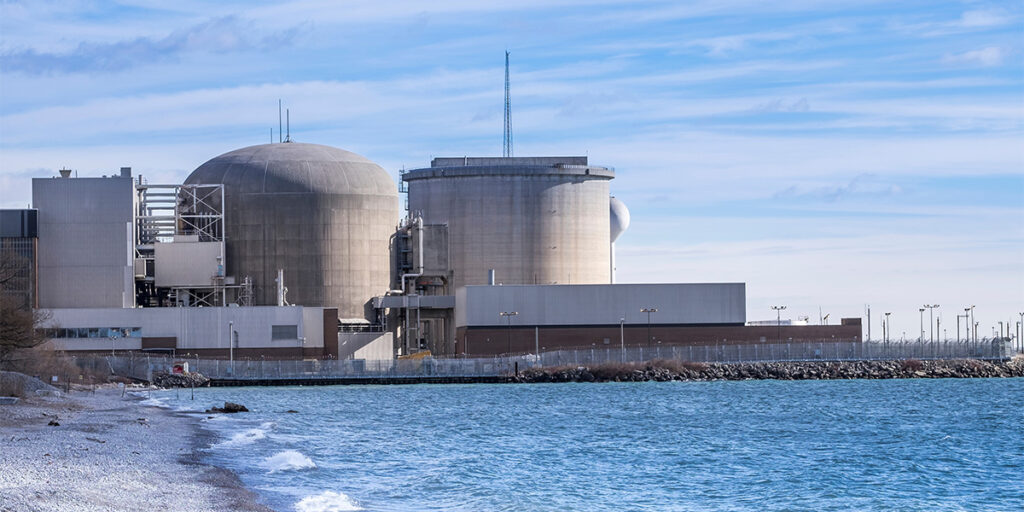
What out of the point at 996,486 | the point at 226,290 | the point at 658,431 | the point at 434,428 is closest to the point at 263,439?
the point at 434,428

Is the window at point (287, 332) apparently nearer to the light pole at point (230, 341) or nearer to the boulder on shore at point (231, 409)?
the light pole at point (230, 341)

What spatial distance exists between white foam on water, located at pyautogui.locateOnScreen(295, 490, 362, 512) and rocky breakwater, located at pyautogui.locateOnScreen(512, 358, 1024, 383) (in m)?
67.7

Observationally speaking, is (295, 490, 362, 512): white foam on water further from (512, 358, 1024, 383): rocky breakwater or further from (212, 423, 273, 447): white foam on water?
(512, 358, 1024, 383): rocky breakwater

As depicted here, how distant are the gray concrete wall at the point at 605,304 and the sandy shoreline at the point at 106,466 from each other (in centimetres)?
5500

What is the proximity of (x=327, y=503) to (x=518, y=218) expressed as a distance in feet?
309

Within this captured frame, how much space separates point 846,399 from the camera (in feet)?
270

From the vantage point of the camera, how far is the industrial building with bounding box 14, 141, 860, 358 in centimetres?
10194

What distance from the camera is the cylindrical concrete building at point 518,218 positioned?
12562cm

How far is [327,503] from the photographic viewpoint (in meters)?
32.7

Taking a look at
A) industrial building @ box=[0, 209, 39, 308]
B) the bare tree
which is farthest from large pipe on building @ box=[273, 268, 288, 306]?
the bare tree

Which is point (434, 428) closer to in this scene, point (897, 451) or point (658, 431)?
point (658, 431)

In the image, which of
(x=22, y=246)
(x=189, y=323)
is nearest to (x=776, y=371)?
(x=189, y=323)

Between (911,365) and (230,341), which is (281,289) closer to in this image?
(230,341)

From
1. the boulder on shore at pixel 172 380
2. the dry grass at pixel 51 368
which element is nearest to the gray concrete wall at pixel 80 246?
the dry grass at pixel 51 368
